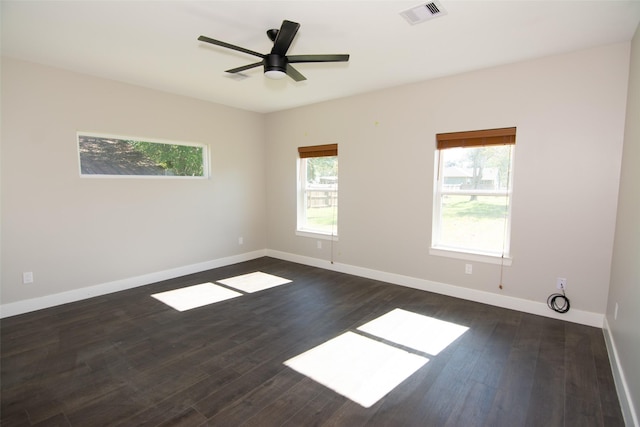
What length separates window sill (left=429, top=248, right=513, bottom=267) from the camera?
3.56 metres

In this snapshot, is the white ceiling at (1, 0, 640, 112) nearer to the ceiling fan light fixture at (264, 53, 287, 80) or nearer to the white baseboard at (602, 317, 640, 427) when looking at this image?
the ceiling fan light fixture at (264, 53, 287, 80)

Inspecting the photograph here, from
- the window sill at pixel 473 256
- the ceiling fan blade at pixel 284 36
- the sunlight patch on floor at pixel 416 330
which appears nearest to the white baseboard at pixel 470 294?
the window sill at pixel 473 256

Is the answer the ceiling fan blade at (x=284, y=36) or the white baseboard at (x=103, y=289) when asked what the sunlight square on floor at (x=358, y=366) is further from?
the white baseboard at (x=103, y=289)

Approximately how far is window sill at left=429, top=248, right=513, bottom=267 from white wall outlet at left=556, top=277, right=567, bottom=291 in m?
0.45


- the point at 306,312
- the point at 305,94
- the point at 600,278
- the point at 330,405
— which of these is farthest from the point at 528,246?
the point at 305,94

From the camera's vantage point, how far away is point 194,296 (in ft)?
12.9

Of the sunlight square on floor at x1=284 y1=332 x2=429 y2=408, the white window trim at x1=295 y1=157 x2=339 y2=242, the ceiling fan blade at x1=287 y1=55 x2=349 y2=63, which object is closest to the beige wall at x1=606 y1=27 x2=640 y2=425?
the sunlight square on floor at x1=284 y1=332 x2=429 y2=408

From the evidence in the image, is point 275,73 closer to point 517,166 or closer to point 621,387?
point 517,166

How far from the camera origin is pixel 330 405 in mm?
2041

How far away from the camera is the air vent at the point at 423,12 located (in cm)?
227

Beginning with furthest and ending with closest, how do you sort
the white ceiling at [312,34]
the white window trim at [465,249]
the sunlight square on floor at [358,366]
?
the white window trim at [465,249]
the white ceiling at [312,34]
the sunlight square on floor at [358,366]

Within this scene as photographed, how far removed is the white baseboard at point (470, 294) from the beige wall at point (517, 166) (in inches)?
2.7

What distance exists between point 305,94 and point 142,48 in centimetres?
213

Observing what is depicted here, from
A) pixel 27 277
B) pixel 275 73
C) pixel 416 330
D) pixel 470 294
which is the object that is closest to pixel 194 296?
pixel 27 277
